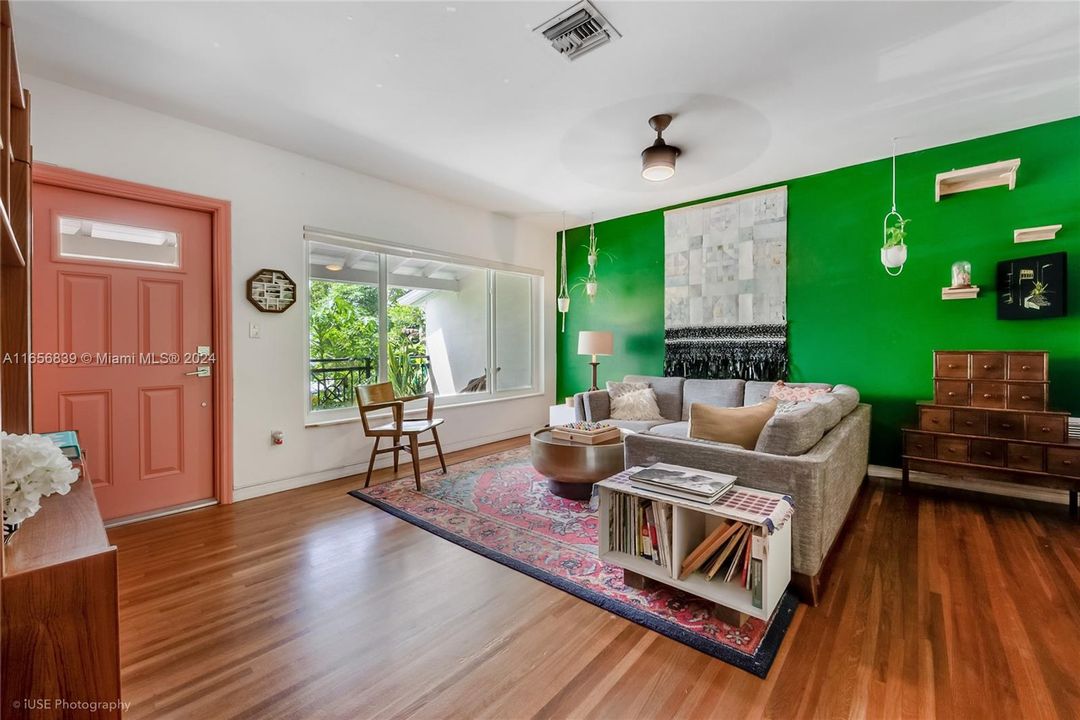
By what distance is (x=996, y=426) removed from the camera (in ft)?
9.65

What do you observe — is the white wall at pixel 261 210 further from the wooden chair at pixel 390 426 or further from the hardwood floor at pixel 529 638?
the hardwood floor at pixel 529 638

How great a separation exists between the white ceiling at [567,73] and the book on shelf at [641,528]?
218cm

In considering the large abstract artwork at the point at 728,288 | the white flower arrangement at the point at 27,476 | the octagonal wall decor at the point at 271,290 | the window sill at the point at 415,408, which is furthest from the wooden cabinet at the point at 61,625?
the large abstract artwork at the point at 728,288

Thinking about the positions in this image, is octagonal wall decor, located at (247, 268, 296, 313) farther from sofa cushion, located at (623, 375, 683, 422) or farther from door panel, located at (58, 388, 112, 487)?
sofa cushion, located at (623, 375, 683, 422)

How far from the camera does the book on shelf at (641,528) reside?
1.92 metres

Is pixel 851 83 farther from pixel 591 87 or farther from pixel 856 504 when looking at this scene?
pixel 856 504

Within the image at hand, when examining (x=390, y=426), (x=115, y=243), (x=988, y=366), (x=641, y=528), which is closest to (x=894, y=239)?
(x=988, y=366)

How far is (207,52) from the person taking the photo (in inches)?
89.3

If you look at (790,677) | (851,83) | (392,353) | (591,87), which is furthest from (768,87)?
(392,353)

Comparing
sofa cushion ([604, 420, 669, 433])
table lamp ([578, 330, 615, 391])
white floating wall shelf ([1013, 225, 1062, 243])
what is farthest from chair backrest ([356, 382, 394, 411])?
white floating wall shelf ([1013, 225, 1062, 243])

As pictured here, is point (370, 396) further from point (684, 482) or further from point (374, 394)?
point (684, 482)

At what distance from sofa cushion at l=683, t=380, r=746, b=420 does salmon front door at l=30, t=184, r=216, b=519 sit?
3933mm

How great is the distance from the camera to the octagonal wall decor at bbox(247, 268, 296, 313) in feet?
10.8

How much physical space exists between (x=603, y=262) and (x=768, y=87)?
295cm
